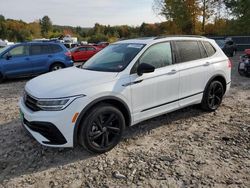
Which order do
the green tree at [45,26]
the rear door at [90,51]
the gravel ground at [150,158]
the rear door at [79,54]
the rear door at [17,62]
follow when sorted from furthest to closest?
the green tree at [45,26] → the rear door at [90,51] → the rear door at [79,54] → the rear door at [17,62] → the gravel ground at [150,158]

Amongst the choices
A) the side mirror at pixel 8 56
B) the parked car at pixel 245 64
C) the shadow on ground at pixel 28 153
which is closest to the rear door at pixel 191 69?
the shadow on ground at pixel 28 153

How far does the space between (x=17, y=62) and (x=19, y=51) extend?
0.50 metres

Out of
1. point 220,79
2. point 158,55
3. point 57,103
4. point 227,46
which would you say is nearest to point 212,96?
point 220,79

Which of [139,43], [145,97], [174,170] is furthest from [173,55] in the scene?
[174,170]

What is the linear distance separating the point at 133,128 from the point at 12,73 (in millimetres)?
7247

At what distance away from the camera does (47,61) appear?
36.0 ft

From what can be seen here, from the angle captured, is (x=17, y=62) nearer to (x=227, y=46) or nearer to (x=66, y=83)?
(x=66, y=83)

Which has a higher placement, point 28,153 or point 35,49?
point 35,49

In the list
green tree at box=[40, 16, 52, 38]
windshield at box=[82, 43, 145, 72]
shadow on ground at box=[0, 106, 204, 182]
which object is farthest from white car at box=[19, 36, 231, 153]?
green tree at box=[40, 16, 52, 38]

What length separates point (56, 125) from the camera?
356 cm

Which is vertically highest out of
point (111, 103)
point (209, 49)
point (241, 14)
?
point (241, 14)

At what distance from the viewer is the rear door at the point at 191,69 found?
16.2ft

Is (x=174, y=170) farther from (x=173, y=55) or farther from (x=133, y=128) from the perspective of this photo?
(x=173, y=55)

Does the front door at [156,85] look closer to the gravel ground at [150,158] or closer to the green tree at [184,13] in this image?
the gravel ground at [150,158]
